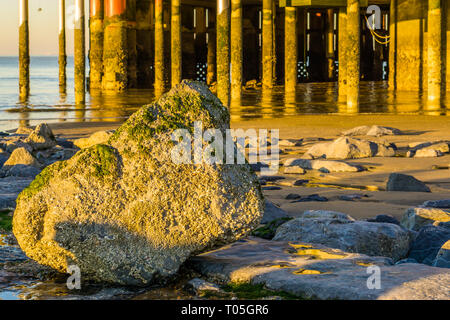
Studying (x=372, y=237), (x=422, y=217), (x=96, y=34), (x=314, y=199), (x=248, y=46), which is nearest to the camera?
(x=372, y=237)

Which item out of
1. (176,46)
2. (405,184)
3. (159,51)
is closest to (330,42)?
(159,51)

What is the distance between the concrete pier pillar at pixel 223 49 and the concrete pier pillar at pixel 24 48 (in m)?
6.77

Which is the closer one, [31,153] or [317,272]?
[317,272]

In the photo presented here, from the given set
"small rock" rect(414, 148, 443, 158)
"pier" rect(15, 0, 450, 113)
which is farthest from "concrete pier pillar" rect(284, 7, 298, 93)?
"small rock" rect(414, 148, 443, 158)

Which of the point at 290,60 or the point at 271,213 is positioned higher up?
the point at 290,60

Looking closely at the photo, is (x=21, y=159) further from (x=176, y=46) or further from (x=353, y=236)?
(x=176, y=46)

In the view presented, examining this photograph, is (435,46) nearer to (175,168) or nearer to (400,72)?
(400,72)

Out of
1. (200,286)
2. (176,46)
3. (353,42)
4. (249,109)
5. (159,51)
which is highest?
(159,51)

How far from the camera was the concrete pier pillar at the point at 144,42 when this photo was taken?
71.6 ft

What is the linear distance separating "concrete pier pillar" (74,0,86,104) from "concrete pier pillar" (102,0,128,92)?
3001mm

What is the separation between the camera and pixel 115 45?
20094 mm

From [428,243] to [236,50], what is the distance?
1088cm
